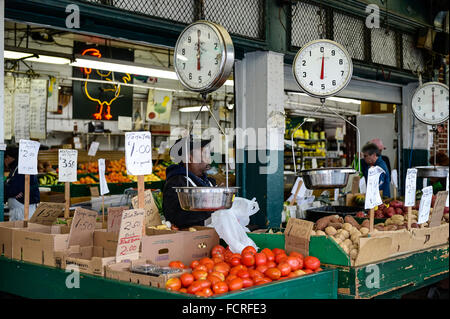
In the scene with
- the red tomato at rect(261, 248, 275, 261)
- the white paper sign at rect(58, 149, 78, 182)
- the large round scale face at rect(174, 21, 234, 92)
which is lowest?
the red tomato at rect(261, 248, 275, 261)

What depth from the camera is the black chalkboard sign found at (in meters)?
8.61

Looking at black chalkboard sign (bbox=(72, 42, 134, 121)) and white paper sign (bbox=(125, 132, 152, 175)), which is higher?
black chalkboard sign (bbox=(72, 42, 134, 121))

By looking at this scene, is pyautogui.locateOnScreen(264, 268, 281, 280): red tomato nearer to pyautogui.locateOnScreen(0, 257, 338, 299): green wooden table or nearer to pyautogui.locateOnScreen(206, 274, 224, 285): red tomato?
pyautogui.locateOnScreen(0, 257, 338, 299): green wooden table

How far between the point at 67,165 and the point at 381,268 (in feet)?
7.76

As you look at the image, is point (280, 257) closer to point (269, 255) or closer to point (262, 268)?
point (269, 255)

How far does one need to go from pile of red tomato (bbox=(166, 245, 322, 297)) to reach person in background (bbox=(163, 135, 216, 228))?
737mm

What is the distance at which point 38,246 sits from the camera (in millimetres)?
3088

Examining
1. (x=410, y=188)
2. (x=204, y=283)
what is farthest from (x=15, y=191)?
(x=410, y=188)

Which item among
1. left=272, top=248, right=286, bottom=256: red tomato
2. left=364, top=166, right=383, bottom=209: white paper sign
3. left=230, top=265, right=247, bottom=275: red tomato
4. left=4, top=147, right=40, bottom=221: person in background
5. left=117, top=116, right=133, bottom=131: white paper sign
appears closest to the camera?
left=230, top=265, right=247, bottom=275: red tomato

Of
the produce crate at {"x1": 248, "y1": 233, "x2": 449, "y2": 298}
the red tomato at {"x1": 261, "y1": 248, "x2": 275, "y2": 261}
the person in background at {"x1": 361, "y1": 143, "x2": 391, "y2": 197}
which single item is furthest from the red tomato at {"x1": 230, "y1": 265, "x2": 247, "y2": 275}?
the person in background at {"x1": 361, "y1": 143, "x2": 391, "y2": 197}

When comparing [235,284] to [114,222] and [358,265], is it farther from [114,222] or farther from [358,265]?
[114,222]
